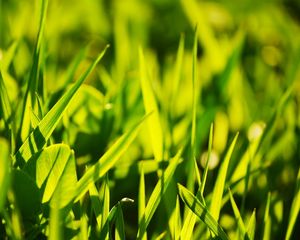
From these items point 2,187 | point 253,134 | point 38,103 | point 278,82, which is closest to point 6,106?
point 38,103

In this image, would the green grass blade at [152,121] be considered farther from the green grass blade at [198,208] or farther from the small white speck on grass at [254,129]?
the small white speck on grass at [254,129]

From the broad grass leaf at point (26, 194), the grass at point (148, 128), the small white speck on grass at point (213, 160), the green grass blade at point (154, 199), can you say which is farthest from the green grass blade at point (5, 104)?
the small white speck on grass at point (213, 160)

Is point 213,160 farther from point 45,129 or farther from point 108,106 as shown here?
point 45,129

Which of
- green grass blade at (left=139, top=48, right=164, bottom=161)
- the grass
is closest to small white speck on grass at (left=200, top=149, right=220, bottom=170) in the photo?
the grass

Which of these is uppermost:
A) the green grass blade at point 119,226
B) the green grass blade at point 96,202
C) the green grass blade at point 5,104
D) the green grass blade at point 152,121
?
the green grass blade at point 5,104

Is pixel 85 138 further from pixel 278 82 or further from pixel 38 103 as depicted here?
pixel 278 82

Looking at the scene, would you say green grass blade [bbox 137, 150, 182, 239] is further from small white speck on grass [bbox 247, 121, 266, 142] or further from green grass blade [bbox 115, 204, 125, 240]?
small white speck on grass [bbox 247, 121, 266, 142]

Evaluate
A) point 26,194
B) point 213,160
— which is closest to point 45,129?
point 26,194

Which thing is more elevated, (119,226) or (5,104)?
(5,104)
